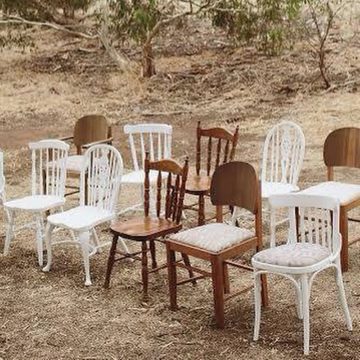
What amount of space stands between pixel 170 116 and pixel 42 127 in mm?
1913

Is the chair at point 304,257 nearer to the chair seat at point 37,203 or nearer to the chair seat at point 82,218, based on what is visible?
the chair seat at point 82,218

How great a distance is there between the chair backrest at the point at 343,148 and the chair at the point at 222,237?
124cm

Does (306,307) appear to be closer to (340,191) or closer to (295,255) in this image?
(295,255)

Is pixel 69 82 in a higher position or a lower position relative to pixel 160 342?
higher

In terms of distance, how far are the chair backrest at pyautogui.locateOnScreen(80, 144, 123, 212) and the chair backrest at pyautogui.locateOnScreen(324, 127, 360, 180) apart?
1.50 metres

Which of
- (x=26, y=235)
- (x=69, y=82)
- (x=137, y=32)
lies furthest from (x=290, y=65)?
(x=26, y=235)

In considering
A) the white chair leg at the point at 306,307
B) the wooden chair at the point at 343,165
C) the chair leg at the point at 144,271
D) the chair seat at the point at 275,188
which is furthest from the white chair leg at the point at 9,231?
the white chair leg at the point at 306,307

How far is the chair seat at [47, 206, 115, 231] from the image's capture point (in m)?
4.71

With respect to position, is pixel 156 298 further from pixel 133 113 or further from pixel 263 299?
pixel 133 113

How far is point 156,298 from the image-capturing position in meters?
4.53

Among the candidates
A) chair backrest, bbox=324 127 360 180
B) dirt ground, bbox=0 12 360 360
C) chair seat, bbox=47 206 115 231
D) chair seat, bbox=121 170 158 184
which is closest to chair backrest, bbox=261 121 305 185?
chair backrest, bbox=324 127 360 180

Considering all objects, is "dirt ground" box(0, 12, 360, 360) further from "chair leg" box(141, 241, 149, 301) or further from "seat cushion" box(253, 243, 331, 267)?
"seat cushion" box(253, 243, 331, 267)

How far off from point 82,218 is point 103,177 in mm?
354

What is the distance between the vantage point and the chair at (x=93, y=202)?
15.6 ft
